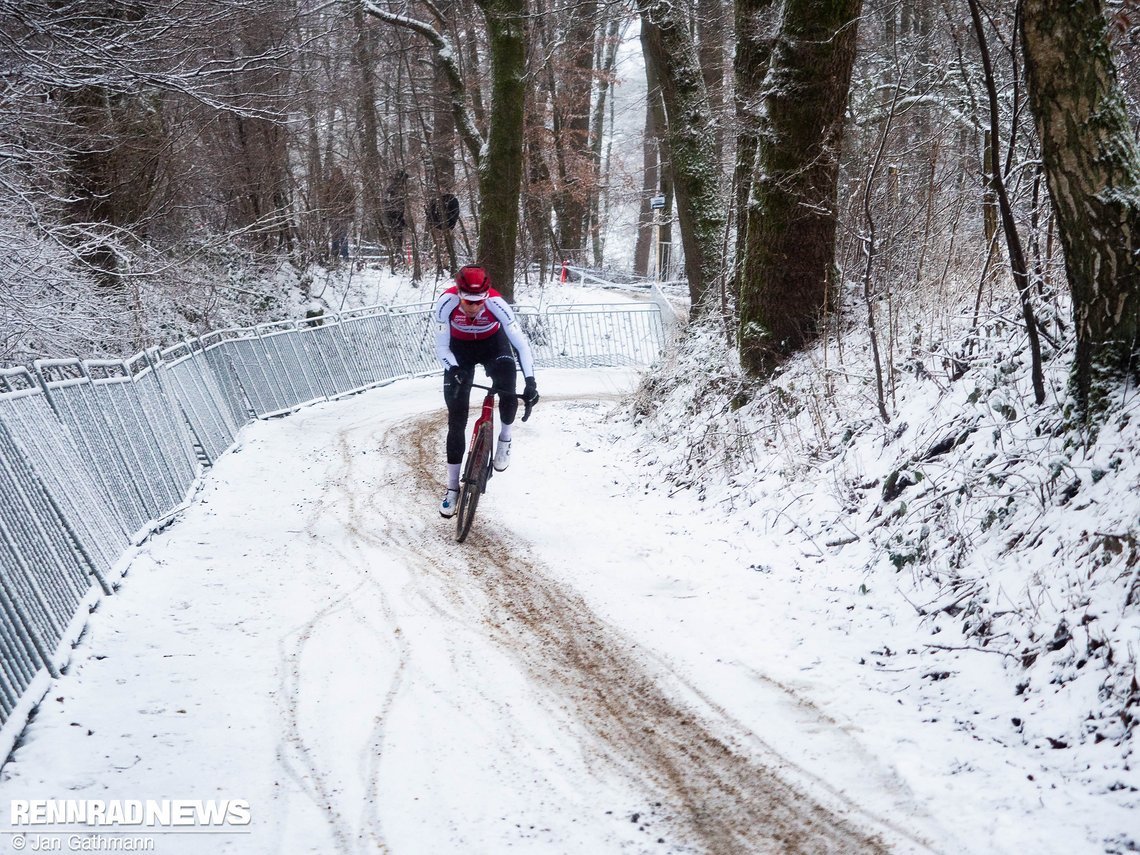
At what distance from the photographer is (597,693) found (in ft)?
15.9

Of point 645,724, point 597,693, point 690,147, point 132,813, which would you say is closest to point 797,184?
point 690,147

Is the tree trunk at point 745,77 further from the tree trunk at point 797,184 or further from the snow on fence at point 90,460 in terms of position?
the snow on fence at point 90,460

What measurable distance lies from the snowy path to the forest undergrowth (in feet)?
2.72

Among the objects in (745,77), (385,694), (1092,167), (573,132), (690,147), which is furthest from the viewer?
(573,132)

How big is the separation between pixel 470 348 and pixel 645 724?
174 inches

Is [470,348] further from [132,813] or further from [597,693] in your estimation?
[132,813]

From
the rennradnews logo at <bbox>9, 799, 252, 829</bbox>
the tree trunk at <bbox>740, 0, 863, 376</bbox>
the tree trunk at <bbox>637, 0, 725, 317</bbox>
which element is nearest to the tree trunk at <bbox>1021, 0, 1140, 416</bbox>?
the tree trunk at <bbox>740, 0, 863, 376</bbox>

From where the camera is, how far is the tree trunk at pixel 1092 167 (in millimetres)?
→ 4973

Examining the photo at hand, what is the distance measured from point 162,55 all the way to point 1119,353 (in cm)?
993

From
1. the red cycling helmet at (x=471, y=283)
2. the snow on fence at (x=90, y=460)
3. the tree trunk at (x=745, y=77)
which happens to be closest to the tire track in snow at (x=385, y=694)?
the snow on fence at (x=90, y=460)

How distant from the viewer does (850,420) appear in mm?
7809

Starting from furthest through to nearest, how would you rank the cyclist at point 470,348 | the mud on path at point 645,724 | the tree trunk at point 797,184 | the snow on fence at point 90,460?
the tree trunk at point 797,184, the cyclist at point 470,348, the snow on fence at point 90,460, the mud on path at point 645,724

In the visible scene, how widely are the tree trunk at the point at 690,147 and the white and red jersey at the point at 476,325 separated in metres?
6.17

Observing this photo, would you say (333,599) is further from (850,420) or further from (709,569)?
(850,420)
